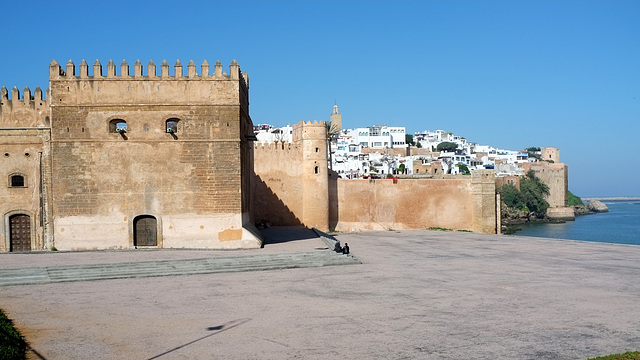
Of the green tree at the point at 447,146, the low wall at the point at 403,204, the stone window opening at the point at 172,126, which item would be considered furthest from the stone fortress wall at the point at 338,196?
the green tree at the point at 447,146

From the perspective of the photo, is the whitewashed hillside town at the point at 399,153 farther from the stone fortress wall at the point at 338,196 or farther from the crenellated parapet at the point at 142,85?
the crenellated parapet at the point at 142,85

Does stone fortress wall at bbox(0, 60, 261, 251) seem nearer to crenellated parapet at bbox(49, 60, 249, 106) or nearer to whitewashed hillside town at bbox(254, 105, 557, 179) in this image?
crenellated parapet at bbox(49, 60, 249, 106)

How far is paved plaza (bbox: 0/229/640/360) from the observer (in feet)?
27.8

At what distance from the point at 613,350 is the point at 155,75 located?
15.5 m

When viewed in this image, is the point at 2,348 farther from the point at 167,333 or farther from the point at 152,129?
the point at 152,129

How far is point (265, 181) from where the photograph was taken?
1167 inches

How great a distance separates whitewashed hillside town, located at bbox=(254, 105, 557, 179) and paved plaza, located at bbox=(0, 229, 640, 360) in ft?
99.5

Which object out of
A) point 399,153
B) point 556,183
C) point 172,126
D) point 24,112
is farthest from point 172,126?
point 399,153

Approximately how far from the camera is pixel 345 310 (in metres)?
10.8

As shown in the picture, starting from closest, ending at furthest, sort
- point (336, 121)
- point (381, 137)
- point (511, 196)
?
1. point (336, 121)
2. point (511, 196)
3. point (381, 137)

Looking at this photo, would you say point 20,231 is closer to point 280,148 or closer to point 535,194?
point 280,148

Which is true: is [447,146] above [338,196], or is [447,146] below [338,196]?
above

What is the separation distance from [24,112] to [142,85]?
13.3 ft

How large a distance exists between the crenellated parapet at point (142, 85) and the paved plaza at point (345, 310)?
499cm
